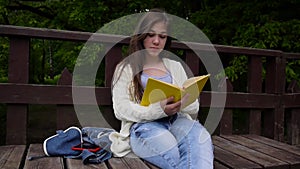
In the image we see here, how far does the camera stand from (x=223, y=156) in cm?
167

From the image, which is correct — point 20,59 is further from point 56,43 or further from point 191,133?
point 56,43

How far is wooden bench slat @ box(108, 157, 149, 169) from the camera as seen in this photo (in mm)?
1425

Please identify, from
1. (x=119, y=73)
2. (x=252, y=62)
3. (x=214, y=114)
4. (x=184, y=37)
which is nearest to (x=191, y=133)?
(x=119, y=73)

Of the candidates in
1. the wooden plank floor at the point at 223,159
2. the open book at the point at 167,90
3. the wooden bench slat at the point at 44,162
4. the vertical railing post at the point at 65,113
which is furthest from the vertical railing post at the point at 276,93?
the wooden bench slat at the point at 44,162

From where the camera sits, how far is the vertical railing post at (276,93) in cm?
249

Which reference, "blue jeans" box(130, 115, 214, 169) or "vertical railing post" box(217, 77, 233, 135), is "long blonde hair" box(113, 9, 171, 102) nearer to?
"blue jeans" box(130, 115, 214, 169)

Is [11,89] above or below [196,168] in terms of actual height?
above

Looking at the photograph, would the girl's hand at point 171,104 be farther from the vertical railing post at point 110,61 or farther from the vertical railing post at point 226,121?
the vertical railing post at point 226,121

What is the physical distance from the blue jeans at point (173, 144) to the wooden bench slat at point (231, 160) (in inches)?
6.3

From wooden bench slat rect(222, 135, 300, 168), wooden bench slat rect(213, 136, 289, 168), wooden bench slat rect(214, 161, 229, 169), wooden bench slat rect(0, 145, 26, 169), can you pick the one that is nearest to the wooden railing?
wooden bench slat rect(0, 145, 26, 169)

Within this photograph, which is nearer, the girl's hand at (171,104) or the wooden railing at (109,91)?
the girl's hand at (171,104)

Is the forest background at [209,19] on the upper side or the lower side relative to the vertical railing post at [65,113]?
upper

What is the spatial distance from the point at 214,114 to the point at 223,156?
62 centimetres

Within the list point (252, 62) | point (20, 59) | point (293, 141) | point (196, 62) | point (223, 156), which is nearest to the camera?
point (223, 156)
